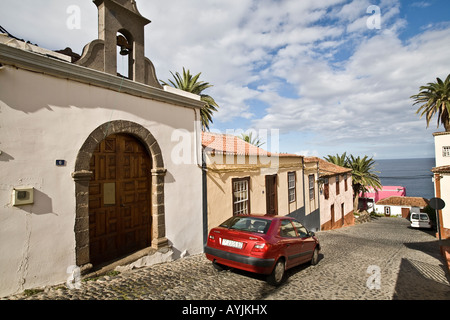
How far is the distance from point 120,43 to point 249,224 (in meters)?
5.72

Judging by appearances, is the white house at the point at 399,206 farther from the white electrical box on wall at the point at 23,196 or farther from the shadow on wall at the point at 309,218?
the white electrical box on wall at the point at 23,196

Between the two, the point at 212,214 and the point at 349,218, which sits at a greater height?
the point at 212,214

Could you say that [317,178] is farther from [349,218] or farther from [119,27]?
[119,27]

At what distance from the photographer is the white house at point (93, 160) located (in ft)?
14.6

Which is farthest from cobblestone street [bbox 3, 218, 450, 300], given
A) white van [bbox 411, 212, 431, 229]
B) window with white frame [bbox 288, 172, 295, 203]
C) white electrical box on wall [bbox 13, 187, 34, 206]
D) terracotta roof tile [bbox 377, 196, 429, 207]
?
terracotta roof tile [bbox 377, 196, 429, 207]

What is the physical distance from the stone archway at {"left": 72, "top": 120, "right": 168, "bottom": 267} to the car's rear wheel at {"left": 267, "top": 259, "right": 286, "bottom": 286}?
3.08 meters

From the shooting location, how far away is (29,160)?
461cm

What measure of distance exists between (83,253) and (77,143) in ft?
7.54

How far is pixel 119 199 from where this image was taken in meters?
6.29

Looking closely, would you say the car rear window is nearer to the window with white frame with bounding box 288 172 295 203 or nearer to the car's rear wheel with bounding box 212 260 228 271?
Result: the car's rear wheel with bounding box 212 260 228 271

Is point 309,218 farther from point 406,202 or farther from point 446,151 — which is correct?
point 406,202

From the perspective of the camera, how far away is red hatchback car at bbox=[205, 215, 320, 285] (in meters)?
5.21
